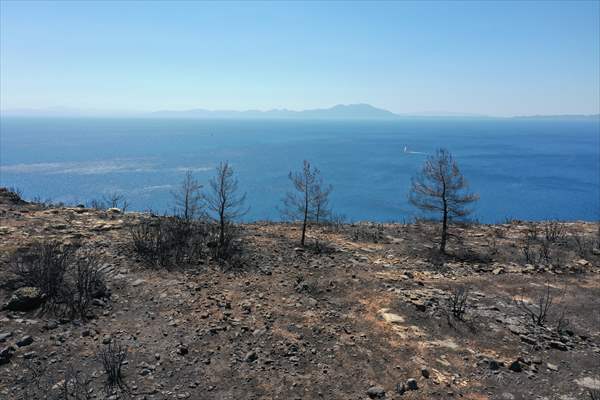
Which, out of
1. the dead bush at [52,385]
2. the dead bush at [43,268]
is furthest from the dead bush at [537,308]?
the dead bush at [43,268]

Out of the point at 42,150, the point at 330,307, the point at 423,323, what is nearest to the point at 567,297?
the point at 423,323

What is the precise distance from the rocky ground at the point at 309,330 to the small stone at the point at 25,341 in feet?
0.15

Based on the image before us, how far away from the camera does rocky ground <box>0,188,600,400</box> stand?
733 centimetres

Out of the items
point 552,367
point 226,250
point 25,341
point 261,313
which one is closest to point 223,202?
point 226,250

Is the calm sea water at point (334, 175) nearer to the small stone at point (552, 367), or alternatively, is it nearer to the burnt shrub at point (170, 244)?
the burnt shrub at point (170, 244)

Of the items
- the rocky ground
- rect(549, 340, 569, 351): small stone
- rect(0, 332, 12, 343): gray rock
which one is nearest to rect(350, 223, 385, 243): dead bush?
the rocky ground

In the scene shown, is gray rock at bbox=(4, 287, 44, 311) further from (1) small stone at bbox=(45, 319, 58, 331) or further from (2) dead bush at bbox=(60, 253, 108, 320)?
(1) small stone at bbox=(45, 319, 58, 331)

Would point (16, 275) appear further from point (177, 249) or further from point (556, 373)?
point (556, 373)

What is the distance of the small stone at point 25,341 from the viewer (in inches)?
302

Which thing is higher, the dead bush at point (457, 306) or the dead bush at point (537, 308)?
the dead bush at point (457, 306)

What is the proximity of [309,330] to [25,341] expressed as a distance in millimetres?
6114

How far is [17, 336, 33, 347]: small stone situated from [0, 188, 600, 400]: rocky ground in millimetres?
45

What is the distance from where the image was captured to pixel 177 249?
13211mm

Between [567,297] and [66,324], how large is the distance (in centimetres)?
1412
